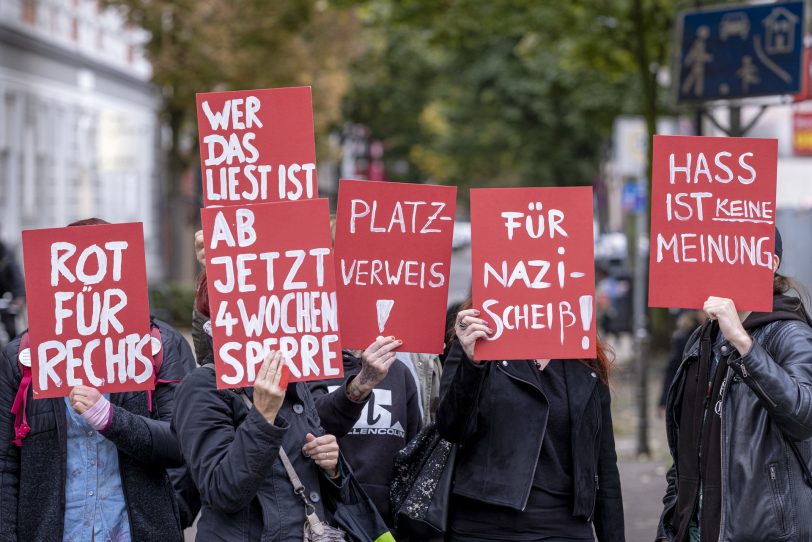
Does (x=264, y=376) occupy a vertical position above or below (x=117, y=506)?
above

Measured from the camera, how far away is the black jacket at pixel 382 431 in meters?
4.80

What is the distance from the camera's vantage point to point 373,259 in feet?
15.0

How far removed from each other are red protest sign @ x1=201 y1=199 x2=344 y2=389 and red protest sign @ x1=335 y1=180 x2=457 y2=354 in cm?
47

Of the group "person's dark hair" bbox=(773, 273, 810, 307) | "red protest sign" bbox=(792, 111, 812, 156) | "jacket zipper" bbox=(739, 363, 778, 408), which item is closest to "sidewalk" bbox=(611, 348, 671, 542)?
"person's dark hair" bbox=(773, 273, 810, 307)

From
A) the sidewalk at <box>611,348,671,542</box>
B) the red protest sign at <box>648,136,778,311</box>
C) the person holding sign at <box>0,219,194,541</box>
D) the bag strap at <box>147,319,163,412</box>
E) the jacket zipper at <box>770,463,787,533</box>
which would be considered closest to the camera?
the jacket zipper at <box>770,463,787,533</box>

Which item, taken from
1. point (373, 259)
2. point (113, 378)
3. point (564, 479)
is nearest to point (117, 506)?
point (113, 378)

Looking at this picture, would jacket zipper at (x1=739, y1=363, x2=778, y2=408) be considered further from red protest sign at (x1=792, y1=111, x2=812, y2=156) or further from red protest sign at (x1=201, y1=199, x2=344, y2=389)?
red protest sign at (x1=792, y1=111, x2=812, y2=156)

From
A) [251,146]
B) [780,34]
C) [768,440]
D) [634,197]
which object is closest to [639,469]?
[780,34]

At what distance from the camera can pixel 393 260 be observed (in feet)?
15.0

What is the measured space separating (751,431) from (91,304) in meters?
2.17

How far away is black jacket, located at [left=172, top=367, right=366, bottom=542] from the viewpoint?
3.70m

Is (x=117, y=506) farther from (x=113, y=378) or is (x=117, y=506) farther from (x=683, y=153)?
(x=683, y=153)

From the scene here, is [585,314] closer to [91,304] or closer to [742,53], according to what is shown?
[91,304]

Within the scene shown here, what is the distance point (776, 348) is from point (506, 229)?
3.18ft
